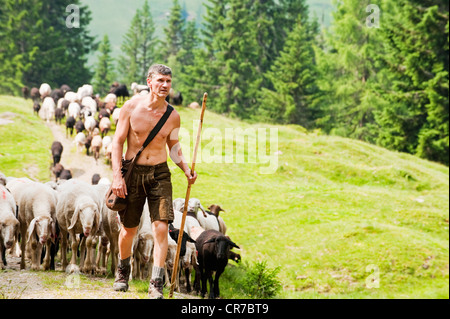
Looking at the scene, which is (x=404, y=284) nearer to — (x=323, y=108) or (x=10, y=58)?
(x=323, y=108)

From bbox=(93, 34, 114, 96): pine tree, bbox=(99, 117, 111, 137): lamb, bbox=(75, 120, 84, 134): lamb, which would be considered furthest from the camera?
bbox=(93, 34, 114, 96): pine tree

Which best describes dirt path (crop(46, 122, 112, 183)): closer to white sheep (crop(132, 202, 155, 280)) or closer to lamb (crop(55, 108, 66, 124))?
lamb (crop(55, 108, 66, 124))

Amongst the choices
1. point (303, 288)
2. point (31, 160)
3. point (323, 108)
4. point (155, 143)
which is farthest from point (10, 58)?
point (155, 143)

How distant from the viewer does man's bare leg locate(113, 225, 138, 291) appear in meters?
6.85

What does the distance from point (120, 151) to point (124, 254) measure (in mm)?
1460

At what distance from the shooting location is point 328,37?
6059cm

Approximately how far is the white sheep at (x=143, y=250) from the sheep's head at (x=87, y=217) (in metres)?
0.86

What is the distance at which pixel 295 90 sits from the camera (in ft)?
184

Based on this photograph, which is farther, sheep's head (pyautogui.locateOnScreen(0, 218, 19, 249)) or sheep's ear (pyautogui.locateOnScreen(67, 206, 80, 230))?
sheep's ear (pyautogui.locateOnScreen(67, 206, 80, 230))

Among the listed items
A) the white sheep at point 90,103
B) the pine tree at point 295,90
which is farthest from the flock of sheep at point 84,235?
the pine tree at point 295,90

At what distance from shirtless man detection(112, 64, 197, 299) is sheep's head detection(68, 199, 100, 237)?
3538mm

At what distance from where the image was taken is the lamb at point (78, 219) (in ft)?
32.9

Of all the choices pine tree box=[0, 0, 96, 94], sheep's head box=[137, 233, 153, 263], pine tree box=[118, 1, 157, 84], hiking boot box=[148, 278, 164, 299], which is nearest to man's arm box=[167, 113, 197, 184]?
hiking boot box=[148, 278, 164, 299]
